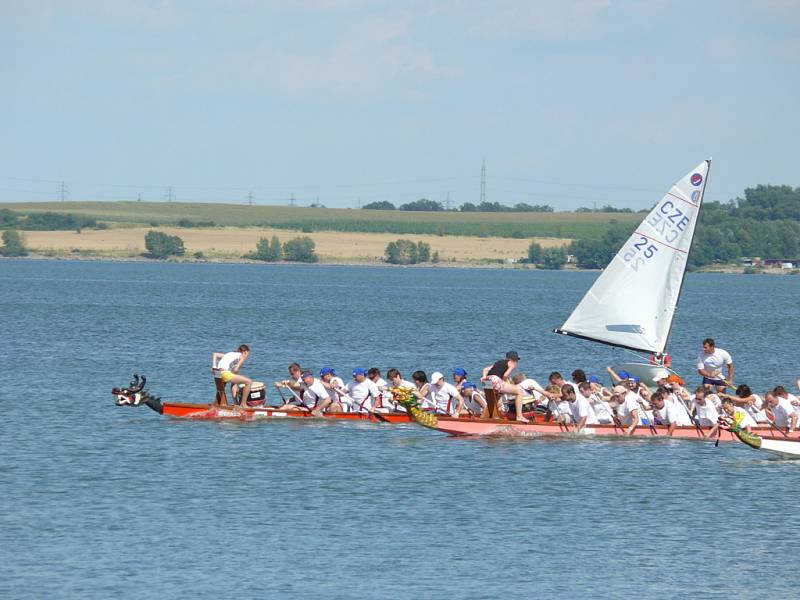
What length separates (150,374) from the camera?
52.6 m

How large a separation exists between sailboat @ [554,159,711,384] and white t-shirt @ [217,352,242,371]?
9.73m

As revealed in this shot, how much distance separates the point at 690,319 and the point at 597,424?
7056 centimetres

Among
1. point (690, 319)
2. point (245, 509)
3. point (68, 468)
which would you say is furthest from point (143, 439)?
point (690, 319)

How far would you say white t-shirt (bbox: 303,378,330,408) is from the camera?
36219 millimetres

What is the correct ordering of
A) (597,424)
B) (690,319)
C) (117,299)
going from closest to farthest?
(597,424) < (690,319) < (117,299)

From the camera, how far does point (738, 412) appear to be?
103 feet

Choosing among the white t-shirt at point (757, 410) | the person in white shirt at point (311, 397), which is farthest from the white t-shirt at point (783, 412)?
the person in white shirt at point (311, 397)

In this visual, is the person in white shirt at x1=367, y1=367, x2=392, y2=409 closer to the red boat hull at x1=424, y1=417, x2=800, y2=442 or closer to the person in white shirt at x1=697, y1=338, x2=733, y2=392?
the red boat hull at x1=424, y1=417, x2=800, y2=442

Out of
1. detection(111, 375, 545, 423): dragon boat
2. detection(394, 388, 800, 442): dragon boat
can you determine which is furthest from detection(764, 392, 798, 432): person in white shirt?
detection(111, 375, 545, 423): dragon boat

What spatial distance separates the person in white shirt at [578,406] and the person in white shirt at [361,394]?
4.72m

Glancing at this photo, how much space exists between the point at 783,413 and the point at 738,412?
2.33m

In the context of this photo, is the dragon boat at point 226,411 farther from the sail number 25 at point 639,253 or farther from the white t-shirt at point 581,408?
the sail number 25 at point 639,253

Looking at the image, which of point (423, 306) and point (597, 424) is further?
point (423, 306)

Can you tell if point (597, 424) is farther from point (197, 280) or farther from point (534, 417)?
point (197, 280)
